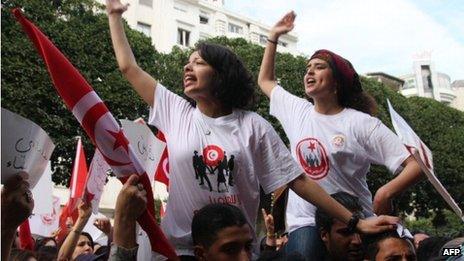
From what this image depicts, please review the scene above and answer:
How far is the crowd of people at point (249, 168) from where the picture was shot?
227 cm

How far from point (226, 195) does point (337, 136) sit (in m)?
0.91

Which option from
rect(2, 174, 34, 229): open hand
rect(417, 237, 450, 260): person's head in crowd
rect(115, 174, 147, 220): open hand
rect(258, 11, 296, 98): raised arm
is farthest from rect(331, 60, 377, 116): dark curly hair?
rect(2, 174, 34, 229): open hand

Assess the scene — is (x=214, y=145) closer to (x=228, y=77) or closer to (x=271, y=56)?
(x=228, y=77)

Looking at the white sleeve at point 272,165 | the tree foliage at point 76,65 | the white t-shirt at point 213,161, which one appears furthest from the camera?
the tree foliage at point 76,65

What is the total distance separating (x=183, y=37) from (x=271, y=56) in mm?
30313

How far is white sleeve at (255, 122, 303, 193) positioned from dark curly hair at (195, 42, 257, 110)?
0.22 metres

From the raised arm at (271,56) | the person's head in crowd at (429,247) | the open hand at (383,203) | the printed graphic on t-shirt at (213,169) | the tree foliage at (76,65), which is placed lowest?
the person's head in crowd at (429,247)

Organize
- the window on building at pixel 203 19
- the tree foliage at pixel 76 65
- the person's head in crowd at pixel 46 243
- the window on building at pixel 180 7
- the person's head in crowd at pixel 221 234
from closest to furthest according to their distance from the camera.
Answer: the person's head in crowd at pixel 221 234 < the person's head in crowd at pixel 46 243 < the tree foliage at pixel 76 65 < the window on building at pixel 180 7 < the window on building at pixel 203 19

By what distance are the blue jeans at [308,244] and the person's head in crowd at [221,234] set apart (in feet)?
2.22

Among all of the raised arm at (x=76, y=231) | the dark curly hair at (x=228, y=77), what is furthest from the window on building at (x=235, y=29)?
the dark curly hair at (x=228, y=77)

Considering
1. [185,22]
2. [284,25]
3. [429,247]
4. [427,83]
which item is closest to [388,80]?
[427,83]

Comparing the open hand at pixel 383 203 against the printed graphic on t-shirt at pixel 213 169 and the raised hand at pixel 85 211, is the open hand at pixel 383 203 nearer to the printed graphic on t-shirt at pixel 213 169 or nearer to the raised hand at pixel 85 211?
the printed graphic on t-shirt at pixel 213 169

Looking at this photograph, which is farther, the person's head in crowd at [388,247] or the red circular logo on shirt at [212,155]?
the person's head in crowd at [388,247]

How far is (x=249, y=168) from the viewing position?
8.47 feet
